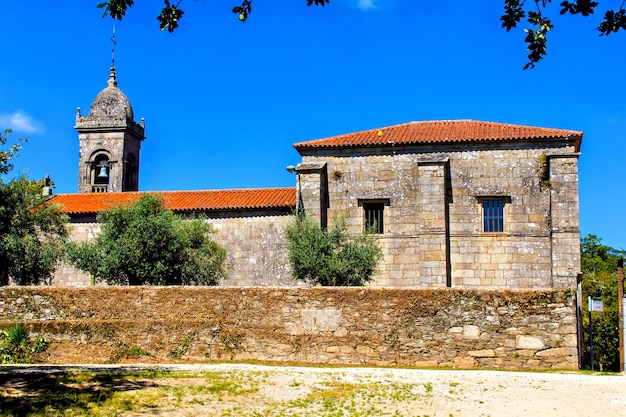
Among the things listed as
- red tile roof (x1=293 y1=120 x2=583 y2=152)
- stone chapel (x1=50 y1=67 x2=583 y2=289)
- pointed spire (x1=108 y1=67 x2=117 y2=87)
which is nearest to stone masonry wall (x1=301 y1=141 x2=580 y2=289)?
stone chapel (x1=50 y1=67 x2=583 y2=289)

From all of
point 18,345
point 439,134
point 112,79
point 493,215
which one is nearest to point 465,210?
point 493,215

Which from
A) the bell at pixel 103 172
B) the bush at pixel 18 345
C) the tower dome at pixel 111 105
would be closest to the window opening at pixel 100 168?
the bell at pixel 103 172

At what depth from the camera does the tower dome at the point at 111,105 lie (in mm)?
50219

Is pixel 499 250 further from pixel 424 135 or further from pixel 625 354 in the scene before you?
pixel 625 354

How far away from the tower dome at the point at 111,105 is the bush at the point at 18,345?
31257mm

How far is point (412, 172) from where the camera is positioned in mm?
32156

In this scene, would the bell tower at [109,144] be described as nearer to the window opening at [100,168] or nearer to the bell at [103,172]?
the window opening at [100,168]

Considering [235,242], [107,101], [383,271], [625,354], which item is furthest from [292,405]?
[107,101]

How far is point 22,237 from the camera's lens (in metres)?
29.1

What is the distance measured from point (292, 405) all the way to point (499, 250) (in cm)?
1859

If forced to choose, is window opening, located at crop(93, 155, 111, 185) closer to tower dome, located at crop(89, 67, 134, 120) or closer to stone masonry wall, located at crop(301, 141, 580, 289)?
tower dome, located at crop(89, 67, 134, 120)

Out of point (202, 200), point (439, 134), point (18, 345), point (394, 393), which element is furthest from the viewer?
point (202, 200)

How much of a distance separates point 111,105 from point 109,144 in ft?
9.83

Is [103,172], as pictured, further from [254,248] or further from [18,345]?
[18,345]
